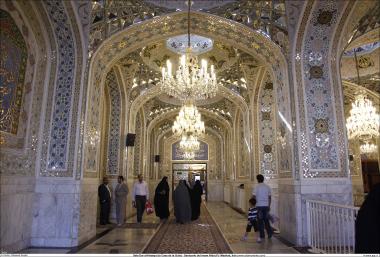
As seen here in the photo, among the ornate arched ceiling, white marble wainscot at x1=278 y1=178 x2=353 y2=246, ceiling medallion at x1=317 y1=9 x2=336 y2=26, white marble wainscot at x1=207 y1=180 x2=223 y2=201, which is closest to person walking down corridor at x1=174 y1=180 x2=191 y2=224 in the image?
Answer: white marble wainscot at x1=278 y1=178 x2=353 y2=246

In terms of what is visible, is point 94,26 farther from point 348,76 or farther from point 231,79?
point 348,76

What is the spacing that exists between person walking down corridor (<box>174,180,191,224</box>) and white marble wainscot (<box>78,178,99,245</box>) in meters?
2.20

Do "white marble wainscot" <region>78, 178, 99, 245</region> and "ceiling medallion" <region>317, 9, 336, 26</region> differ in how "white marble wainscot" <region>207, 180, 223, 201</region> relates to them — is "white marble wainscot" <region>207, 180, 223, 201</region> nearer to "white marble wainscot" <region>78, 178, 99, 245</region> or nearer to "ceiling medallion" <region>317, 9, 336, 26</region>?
"white marble wainscot" <region>78, 178, 99, 245</region>

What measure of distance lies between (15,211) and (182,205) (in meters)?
3.70

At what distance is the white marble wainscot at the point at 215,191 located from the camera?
47.3 ft

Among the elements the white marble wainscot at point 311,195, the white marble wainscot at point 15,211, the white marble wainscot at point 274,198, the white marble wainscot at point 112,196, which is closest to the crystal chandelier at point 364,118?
the white marble wainscot at point 274,198

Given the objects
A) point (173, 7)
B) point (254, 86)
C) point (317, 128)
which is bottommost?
point (317, 128)

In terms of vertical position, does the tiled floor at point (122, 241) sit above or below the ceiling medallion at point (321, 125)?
below

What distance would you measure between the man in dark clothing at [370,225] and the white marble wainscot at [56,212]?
146 inches

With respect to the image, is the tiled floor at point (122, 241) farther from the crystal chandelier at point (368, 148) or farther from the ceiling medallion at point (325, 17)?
the crystal chandelier at point (368, 148)

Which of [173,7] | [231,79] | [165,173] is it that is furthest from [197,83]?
[165,173]

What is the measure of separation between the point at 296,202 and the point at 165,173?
1076 centimetres

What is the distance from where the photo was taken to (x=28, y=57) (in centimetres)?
420

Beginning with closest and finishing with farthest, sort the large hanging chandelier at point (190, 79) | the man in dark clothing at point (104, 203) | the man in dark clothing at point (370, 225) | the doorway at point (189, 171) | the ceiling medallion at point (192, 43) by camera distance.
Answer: the man in dark clothing at point (370, 225) < the large hanging chandelier at point (190, 79) < the man in dark clothing at point (104, 203) < the ceiling medallion at point (192, 43) < the doorway at point (189, 171)
